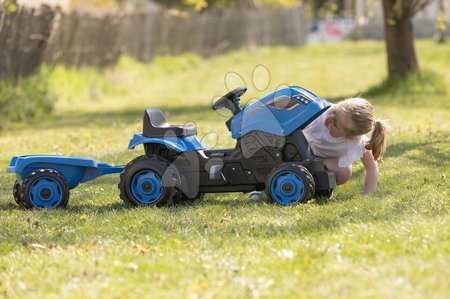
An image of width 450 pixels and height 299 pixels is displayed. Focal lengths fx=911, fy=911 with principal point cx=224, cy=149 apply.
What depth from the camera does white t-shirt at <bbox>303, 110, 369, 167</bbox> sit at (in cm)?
721

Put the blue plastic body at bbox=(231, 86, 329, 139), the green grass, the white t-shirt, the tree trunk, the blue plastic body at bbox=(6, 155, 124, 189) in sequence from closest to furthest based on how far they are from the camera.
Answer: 1. the green grass
2. the blue plastic body at bbox=(231, 86, 329, 139)
3. the white t-shirt
4. the blue plastic body at bbox=(6, 155, 124, 189)
5. the tree trunk

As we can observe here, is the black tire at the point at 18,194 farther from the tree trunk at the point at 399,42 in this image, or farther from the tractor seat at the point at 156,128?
the tree trunk at the point at 399,42

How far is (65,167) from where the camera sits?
7.36 m

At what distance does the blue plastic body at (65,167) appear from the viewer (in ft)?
24.0

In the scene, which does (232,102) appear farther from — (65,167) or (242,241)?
(242,241)

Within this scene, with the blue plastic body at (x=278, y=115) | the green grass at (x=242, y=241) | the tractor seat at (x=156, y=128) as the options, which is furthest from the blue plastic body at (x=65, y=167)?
the blue plastic body at (x=278, y=115)

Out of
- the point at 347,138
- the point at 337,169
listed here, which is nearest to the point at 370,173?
the point at 337,169

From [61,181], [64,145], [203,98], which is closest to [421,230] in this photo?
[61,181]

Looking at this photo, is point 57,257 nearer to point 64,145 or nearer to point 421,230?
point 421,230

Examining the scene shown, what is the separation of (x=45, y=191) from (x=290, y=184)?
6.45ft

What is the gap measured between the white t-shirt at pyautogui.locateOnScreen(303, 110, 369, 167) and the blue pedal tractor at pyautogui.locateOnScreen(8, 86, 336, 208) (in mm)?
89

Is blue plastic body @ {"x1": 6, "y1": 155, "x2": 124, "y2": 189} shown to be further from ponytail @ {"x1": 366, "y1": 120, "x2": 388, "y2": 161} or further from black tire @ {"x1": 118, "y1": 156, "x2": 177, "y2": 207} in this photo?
ponytail @ {"x1": 366, "y1": 120, "x2": 388, "y2": 161}

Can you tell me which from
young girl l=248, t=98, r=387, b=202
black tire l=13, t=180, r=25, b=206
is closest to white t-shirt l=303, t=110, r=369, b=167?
young girl l=248, t=98, r=387, b=202

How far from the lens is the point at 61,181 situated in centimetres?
725
